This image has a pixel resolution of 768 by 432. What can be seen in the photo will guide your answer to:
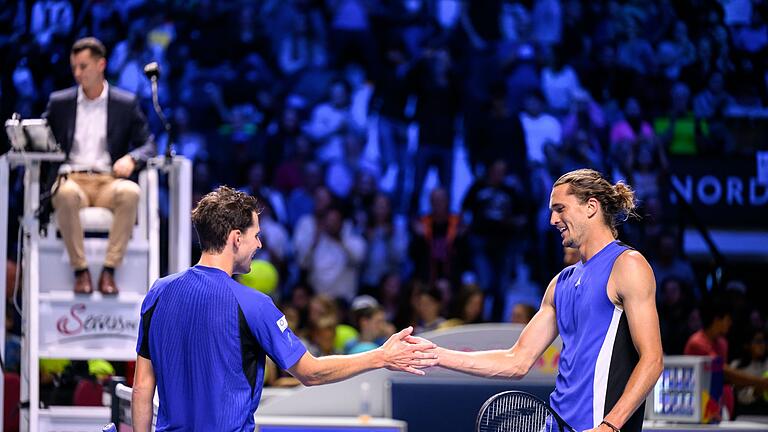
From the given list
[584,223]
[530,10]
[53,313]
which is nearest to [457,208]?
[530,10]

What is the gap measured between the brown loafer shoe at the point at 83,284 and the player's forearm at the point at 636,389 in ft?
11.9

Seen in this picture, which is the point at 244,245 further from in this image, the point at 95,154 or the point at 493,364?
the point at 95,154

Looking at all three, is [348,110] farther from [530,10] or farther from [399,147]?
[530,10]

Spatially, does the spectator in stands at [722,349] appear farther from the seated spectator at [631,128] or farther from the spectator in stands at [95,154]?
the spectator in stands at [95,154]

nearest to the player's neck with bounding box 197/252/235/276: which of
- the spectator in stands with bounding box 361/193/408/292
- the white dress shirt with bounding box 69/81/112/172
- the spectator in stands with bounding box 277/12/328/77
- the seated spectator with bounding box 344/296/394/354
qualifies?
the white dress shirt with bounding box 69/81/112/172

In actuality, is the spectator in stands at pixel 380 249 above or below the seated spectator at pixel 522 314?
above

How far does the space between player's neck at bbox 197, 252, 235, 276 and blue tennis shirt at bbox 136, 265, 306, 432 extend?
2cm

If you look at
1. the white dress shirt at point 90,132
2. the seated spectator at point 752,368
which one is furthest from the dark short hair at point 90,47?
the seated spectator at point 752,368

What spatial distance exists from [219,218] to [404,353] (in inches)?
35.2

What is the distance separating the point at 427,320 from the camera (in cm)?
986

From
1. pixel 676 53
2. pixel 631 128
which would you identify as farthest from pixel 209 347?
pixel 676 53

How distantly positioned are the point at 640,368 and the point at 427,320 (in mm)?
5798

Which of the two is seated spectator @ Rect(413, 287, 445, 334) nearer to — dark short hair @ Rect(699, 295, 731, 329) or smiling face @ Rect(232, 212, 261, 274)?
dark short hair @ Rect(699, 295, 731, 329)

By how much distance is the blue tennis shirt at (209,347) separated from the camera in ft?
13.0
